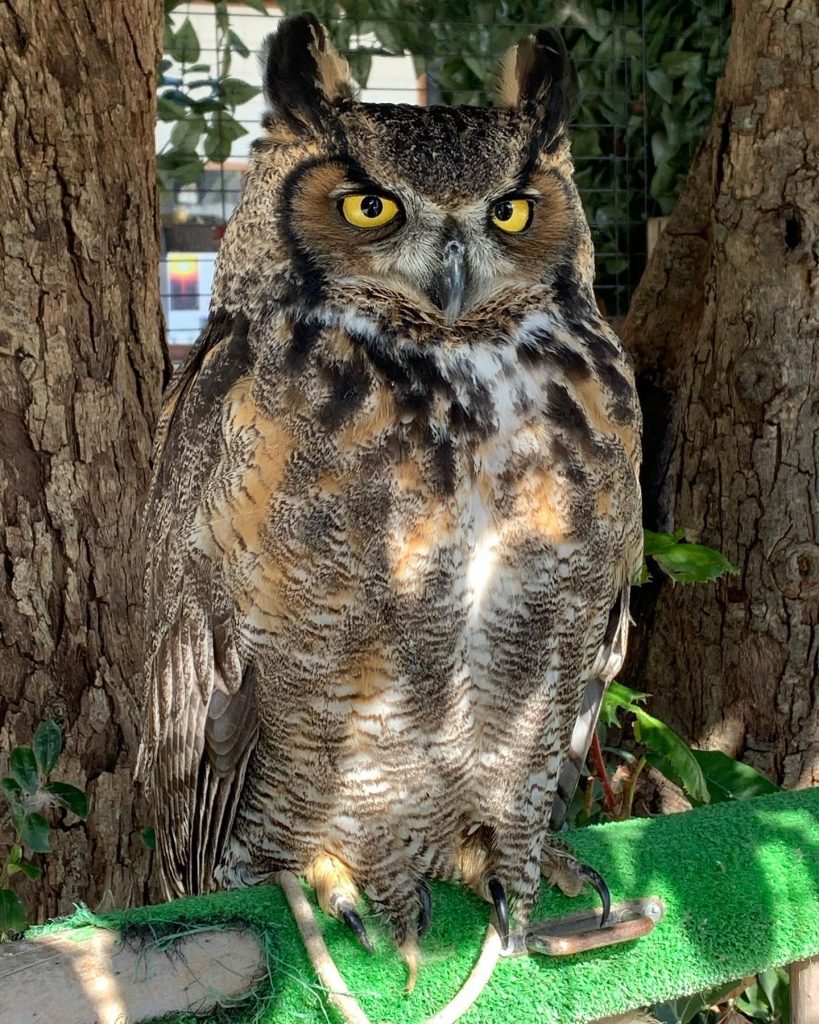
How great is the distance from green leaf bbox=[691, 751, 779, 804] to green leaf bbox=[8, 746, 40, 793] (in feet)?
3.83

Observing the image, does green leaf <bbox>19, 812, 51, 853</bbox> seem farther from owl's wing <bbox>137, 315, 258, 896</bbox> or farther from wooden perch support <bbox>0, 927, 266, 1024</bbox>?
wooden perch support <bbox>0, 927, 266, 1024</bbox>

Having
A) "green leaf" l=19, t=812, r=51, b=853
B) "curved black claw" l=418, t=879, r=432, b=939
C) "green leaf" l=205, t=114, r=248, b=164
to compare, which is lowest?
"green leaf" l=19, t=812, r=51, b=853

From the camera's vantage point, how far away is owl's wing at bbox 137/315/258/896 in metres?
1.34

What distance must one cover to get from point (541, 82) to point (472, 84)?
1867 mm

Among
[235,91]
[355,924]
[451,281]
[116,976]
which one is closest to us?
[116,976]

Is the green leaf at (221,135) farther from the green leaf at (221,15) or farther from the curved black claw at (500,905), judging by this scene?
the curved black claw at (500,905)

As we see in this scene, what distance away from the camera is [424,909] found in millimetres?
1429

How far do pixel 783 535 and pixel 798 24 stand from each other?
110 cm

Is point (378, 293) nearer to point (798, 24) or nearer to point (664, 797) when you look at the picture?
point (798, 24)

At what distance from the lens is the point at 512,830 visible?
4.78 feet

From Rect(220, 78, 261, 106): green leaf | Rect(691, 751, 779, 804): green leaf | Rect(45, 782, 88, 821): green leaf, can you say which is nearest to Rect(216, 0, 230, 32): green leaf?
Rect(220, 78, 261, 106): green leaf

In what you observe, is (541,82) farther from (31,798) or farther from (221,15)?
(221,15)

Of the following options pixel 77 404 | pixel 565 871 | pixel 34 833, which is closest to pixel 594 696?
pixel 565 871

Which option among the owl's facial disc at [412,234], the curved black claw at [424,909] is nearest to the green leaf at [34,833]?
the curved black claw at [424,909]
